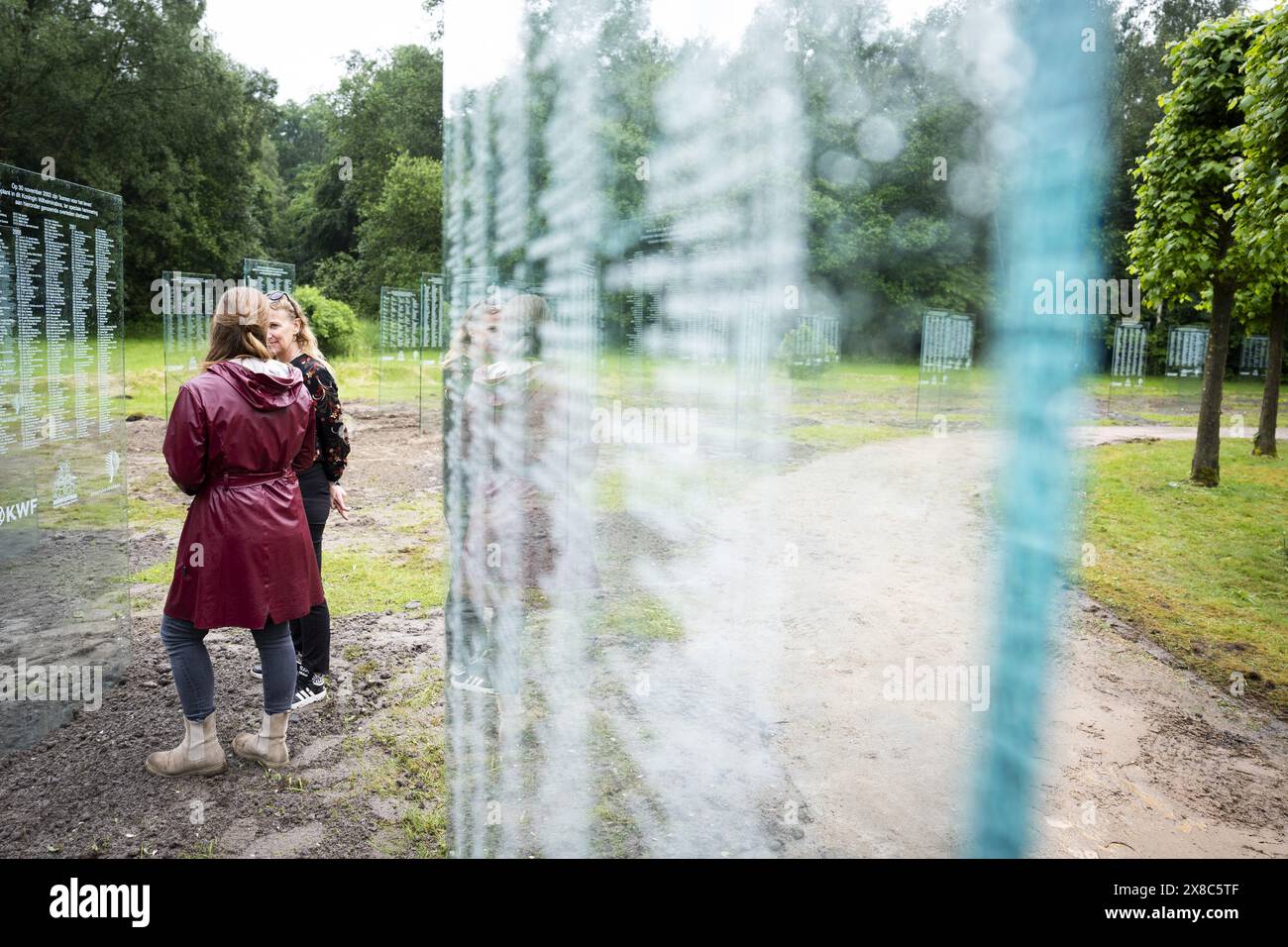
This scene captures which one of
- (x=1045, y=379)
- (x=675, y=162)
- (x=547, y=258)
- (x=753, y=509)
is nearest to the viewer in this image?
(x=1045, y=379)

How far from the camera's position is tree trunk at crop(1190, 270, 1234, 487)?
6.93m

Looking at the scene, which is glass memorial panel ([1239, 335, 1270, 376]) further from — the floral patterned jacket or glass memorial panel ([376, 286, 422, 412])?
glass memorial panel ([376, 286, 422, 412])

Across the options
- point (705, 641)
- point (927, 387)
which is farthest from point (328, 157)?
point (927, 387)

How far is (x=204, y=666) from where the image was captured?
2811 mm

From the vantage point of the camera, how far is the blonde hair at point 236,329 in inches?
108

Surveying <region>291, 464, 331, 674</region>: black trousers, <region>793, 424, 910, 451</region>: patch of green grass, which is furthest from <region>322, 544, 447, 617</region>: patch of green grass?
<region>793, 424, 910, 451</region>: patch of green grass

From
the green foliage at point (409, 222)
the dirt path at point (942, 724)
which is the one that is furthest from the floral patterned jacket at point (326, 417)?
the green foliage at point (409, 222)

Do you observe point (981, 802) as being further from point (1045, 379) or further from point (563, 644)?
point (563, 644)

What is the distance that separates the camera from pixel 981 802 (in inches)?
35.7

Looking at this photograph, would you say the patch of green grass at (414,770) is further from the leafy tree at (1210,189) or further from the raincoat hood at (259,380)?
the leafy tree at (1210,189)

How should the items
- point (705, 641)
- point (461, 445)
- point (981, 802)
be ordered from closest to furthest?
point (981, 802) < point (461, 445) < point (705, 641)

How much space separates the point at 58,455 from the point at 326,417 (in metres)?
0.89

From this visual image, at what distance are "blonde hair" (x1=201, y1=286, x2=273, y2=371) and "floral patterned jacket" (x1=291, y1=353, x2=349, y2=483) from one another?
419 millimetres
